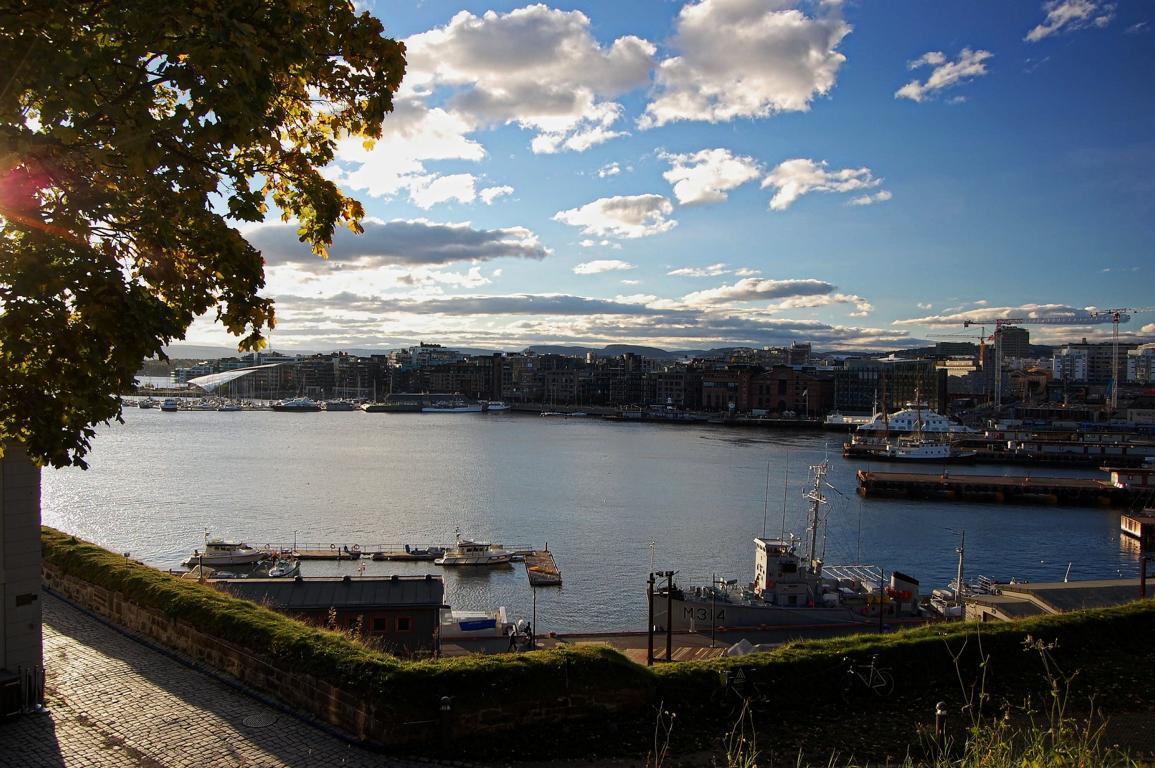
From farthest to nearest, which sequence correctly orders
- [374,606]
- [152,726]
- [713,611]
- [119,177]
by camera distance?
[713,611], [374,606], [152,726], [119,177]

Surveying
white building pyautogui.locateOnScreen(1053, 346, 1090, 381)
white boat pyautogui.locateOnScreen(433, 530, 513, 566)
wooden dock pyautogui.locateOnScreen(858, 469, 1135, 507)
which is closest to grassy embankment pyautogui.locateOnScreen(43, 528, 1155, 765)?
white boat pyautogui.locateOnScreen(433, 530, 513, 566)

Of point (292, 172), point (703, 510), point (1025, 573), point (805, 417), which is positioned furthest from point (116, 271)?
point (805, 417)

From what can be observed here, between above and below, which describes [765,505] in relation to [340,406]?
below

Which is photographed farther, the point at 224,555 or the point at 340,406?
the point at 340,406

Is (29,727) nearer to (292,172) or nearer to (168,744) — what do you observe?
(168,744)

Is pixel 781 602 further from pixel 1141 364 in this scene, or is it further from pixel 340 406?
pixel 1141 364

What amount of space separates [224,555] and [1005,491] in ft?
110

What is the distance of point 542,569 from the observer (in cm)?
1978

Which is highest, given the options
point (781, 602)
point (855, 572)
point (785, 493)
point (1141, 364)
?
point (1141, 364)

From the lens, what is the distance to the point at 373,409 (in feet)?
318

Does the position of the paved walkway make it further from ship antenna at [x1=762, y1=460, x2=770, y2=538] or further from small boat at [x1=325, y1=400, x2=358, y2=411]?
small boat at [x1=325, y1=400, x2=358, y2=411]

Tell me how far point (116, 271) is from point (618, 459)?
1735 inches

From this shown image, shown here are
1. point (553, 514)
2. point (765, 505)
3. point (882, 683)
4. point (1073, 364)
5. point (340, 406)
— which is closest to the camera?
point (882, 683)

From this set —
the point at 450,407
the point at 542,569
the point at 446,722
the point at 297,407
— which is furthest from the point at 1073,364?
the point at 446,722
